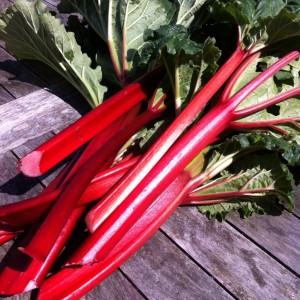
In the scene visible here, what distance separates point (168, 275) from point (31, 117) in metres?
0.88

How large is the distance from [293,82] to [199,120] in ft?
1.25

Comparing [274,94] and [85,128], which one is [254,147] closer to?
[274,94]

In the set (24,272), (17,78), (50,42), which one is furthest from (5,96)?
(24,272)

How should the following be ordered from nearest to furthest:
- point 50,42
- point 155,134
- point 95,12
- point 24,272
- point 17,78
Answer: point 24,272 → point 155,134 → point 50,42 → point 95,12 → point 17,78

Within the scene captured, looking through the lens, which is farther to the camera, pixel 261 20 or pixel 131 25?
pixel 131 25

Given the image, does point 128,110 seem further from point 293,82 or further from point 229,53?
point 293,82

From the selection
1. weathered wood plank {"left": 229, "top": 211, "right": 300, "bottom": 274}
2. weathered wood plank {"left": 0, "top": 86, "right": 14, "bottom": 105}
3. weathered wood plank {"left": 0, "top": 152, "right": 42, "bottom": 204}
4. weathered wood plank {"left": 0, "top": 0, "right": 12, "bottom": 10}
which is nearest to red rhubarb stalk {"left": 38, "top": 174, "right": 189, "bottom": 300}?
weathered wood plank {"left": 229, "top": 211, "right": 300, "bottom": 274}

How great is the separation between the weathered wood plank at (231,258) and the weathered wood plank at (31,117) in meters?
0.64

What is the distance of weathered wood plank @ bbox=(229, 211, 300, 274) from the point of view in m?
1.51

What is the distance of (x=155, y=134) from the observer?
5.47ft

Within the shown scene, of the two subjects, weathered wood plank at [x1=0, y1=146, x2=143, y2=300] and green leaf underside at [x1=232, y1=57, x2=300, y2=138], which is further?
green leaf underside at [x1=232, y1=57, x2=300, y2=138]

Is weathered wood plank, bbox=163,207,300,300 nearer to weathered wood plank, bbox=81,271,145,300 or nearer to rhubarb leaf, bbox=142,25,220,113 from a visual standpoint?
weathered wood plank, bbox=81,271,145,300

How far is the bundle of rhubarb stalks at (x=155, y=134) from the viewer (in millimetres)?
1371

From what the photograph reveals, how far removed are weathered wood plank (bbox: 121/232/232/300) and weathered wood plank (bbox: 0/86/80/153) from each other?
67 cm
